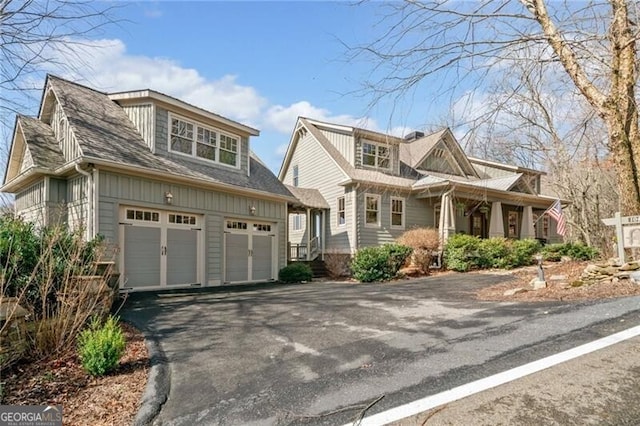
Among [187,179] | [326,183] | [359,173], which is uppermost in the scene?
[359,173]

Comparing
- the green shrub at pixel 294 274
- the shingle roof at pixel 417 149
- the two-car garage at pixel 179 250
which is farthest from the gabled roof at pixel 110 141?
the shingle roof at pixel 417 149

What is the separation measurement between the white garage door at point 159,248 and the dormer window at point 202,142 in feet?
7.59

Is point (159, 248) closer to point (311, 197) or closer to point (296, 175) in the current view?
point (311, 197)

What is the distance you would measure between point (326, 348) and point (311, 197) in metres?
12.7

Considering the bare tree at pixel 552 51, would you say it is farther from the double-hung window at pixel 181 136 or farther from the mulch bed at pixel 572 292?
the double-hung window at pixel 181 136

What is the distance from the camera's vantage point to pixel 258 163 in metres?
15.3

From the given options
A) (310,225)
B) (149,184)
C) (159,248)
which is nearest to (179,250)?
(159,248)

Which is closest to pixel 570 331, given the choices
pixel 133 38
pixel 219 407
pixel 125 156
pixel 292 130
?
pixel 219 407

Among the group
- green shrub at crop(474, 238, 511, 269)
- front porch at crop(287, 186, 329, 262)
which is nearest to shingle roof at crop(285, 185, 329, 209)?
front porch at crop(287, 186, 329, 262)

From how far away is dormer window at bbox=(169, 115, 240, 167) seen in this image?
457 inches

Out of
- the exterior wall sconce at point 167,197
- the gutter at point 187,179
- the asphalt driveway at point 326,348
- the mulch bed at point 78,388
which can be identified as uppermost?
the gutter at point 187,179

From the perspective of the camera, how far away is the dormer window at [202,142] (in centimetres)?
1160

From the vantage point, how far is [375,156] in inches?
681

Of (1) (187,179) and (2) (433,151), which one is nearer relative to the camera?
(1) (187,179)
